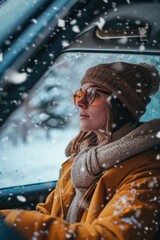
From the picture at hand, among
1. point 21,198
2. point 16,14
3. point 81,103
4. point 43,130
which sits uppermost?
point 16,14

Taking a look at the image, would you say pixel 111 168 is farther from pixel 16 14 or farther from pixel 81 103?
pixel 16 14

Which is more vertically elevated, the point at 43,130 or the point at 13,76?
the point at 13,76

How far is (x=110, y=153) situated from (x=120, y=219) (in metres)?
0.37

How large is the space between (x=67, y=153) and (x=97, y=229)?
2.92 ft

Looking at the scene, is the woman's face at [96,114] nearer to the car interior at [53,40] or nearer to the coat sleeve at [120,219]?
the car interior at [53,40]

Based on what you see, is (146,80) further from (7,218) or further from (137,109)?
(7,218)

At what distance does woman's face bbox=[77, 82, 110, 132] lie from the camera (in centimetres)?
215

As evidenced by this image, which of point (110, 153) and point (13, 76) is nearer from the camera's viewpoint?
point (13, 76)

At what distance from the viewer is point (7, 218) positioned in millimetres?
1414

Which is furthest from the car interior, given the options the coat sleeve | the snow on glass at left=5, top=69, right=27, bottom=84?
the coat sleeve

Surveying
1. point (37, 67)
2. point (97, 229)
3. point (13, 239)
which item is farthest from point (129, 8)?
point (13, 239)

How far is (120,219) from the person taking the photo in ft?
5.69

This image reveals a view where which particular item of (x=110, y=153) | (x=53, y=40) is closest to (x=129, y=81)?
(x=110, y=153)

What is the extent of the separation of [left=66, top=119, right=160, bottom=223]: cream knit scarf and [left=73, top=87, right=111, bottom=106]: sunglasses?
195mm
